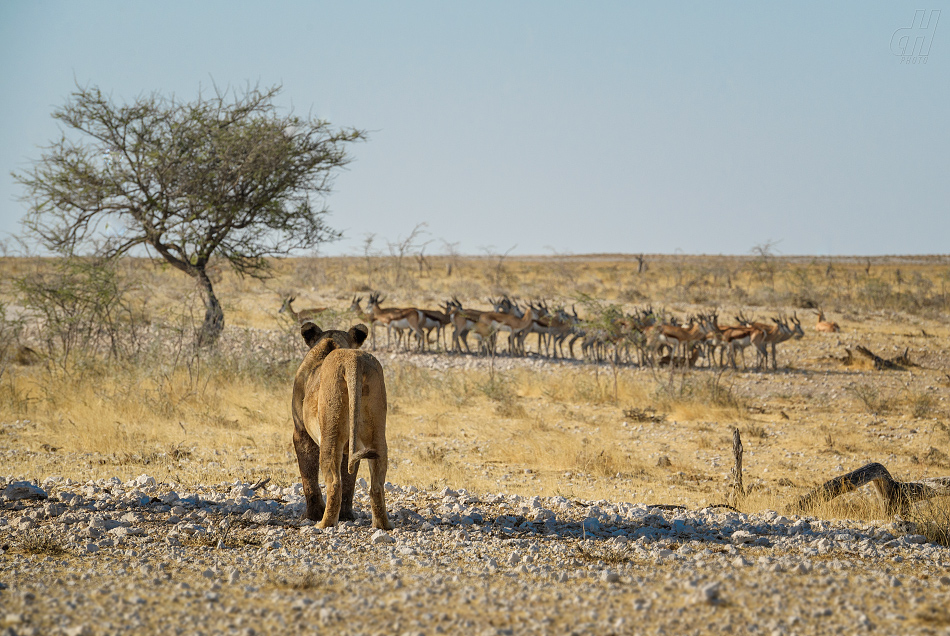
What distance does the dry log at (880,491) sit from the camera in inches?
297

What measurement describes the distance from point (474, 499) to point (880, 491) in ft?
12.5

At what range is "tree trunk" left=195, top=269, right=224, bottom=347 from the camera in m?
16.5

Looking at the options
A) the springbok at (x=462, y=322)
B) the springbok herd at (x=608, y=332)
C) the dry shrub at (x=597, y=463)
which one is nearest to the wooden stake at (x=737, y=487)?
the dry shrub at (x=597, y=463)

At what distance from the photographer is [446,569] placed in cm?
485

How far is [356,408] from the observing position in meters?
5.42

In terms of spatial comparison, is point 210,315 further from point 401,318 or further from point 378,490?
point 378,490

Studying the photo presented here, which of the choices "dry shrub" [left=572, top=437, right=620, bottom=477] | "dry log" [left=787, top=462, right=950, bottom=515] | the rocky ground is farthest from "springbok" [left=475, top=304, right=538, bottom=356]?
the rocky ground

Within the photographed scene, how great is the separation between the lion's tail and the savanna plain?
0.58 meters

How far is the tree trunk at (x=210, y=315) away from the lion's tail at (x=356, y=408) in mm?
11083

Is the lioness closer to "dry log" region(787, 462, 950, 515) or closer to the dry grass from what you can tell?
the dry grass

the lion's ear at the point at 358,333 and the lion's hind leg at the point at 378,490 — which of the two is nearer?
the lion's hind leg at the point at 378,490

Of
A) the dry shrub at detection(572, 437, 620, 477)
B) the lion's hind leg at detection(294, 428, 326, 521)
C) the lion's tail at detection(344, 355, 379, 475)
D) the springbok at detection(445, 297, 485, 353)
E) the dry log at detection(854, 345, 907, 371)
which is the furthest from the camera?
the springbok at detection(445, 297, 485, 353)

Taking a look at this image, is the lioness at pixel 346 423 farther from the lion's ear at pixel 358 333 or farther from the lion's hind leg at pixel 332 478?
the lion's ear at pixel 358 333

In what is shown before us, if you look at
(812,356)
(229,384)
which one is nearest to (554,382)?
(229,384)
